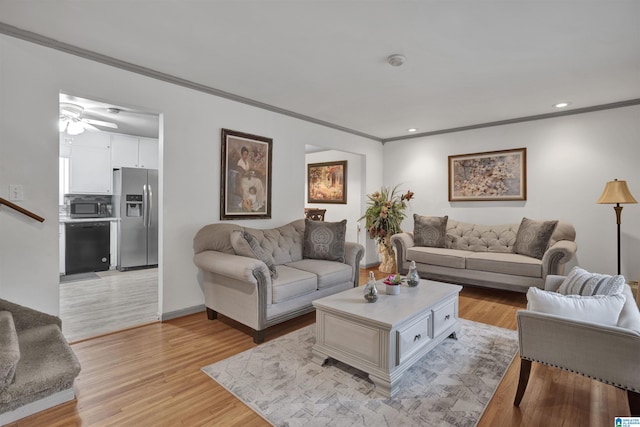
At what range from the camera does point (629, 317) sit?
1.61 meters

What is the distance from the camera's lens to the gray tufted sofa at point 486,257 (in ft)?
12.1

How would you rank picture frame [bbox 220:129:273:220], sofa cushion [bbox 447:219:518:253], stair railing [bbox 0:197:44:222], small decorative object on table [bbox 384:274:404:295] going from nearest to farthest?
stair railing [bbox 0:197:44:222], small decorative object on table [bbox 384:274:404:295], picture frame [bbox 220:129:273:220], sofa cushion [bbox 447:219:518:253]

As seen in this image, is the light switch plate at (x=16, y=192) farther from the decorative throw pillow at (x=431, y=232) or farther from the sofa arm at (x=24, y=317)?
the decorative throw pillow at (x=431, y=232)

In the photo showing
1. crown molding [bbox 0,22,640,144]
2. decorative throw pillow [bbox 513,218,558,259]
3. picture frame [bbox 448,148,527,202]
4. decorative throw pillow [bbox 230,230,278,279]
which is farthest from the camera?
picture frame [bbox 448,148,527,202]

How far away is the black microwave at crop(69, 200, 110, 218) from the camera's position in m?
5.26

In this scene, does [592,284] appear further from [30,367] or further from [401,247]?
[30,367]

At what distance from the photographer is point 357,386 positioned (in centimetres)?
205

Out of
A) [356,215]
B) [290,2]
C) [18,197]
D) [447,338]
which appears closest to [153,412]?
[18,197]

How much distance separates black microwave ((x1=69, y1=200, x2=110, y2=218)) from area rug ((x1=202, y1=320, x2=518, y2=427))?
4516 millimetres

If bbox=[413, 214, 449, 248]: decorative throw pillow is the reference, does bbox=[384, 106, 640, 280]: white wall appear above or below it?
above

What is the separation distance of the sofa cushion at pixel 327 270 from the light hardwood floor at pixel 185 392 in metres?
0.68

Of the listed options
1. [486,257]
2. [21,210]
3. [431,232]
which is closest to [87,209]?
[21,210]

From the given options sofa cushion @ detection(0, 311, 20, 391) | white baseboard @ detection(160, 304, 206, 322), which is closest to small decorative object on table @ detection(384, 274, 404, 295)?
white baseboard @ detection(160, 304, 206, 322)

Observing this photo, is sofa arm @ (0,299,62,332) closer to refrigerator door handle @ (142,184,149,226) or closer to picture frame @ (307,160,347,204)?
refrigerator door handle @ (142,184,149,226)
